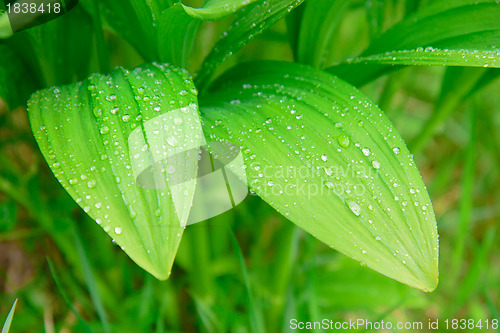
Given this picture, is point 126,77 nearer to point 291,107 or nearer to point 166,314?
point 291,107

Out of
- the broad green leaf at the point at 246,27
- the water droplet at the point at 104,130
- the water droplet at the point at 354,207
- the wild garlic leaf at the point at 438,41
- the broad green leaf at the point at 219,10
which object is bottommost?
the water droplet at the point at 354,207

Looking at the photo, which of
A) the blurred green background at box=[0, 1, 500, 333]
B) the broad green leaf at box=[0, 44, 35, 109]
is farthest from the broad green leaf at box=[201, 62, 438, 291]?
the broad green leaf at box=[0, 44, 35, 109]

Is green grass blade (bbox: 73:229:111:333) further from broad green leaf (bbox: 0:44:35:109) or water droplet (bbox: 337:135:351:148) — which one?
water droplet (bbox: 337:135:351:148)

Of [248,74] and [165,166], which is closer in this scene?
[165,166]

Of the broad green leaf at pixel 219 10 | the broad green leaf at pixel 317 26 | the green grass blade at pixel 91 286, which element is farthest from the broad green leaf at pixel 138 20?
the green grass blade at pixel 91 286

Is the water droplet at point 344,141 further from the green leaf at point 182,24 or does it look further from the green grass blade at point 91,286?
the green grass blade at point 91,286

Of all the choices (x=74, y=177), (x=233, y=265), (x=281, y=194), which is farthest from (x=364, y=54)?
(x=233, y=265)
